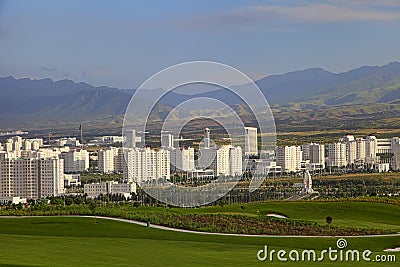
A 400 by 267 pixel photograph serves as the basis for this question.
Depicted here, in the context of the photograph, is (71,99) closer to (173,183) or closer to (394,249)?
(173,183)

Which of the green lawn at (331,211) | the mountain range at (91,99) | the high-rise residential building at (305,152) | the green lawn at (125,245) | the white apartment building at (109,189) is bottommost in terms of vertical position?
the white apartment building at (109,189)

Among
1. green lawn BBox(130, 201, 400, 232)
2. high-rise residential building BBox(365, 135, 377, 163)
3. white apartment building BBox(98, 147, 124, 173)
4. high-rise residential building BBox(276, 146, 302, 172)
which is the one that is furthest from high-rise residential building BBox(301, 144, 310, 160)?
A: green lawn BBox(130, 201, 400, 232)

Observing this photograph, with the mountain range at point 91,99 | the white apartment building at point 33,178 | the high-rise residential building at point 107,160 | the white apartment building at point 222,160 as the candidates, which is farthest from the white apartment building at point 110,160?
the mountain range at point 91,99

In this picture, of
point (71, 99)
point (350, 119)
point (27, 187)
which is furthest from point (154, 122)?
point (71, 99)

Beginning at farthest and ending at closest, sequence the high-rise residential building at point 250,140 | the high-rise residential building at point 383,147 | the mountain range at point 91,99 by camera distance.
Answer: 1. the mountain range at point 91,99
2. the high-rise residential building at point 383,147
3. the high-rise residential building at point 250,140

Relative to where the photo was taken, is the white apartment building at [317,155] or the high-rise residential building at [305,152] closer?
the white apartment building at [317,155]

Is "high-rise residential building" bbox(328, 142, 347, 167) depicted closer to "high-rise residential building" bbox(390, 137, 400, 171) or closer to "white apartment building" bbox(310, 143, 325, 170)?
"white apartment building" bbox(310, 143, 325, 170)

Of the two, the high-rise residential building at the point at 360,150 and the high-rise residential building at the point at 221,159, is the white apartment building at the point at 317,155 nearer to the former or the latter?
the high-rise residential building at the point at 360,150
